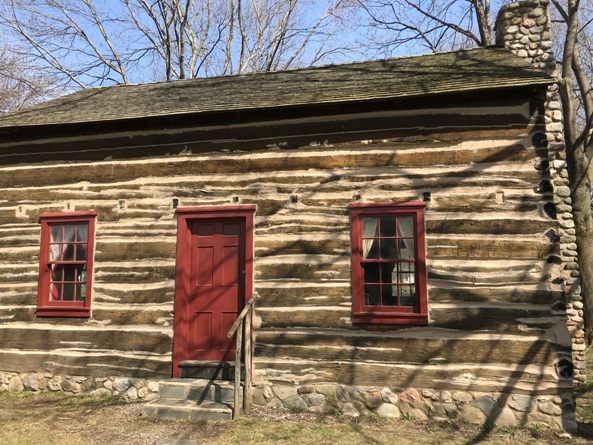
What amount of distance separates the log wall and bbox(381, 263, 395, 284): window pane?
0.51 m

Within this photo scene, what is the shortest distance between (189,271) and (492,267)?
4382 millimetres

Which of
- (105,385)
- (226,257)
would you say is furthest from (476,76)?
(105,385)

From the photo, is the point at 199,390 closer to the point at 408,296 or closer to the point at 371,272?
the point at 371,272

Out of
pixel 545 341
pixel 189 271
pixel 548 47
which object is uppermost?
pixel 548 47

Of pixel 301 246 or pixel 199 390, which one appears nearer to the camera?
pixel 199 390

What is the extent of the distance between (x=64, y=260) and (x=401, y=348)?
218 inches

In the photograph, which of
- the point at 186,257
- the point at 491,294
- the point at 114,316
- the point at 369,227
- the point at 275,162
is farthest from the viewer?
the point at 114,316

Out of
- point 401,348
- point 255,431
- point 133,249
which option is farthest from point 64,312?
point 401,348

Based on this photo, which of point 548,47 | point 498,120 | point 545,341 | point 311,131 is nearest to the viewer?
point 545,341

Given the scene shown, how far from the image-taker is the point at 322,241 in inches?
250

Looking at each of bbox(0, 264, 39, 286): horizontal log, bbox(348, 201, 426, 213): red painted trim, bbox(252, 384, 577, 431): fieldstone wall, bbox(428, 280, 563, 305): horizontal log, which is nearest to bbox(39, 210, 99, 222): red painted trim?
bbox(0, 264, 39, 286): horizontal log

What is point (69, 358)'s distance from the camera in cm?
699

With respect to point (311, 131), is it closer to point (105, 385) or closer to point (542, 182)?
point (542, 182)

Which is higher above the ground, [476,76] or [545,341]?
[476,76]
